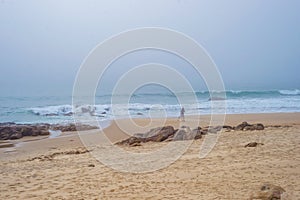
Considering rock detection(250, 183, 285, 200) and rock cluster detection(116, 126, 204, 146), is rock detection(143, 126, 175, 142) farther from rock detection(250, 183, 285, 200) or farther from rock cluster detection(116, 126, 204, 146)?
rock detection(250, 183, 285, 200)

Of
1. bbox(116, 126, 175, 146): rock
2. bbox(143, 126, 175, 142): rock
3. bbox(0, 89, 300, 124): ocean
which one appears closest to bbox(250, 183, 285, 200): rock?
bbox(116, 126, 175, 146): rock

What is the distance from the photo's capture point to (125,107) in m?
27.9

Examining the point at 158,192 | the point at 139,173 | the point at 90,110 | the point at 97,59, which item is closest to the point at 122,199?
the point at 158,192

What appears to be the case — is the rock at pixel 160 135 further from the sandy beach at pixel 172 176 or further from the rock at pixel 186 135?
the sandy beach at pixel 172 176

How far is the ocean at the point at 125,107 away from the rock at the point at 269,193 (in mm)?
13595

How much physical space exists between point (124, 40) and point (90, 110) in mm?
16791

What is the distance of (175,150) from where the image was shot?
9.02 metres

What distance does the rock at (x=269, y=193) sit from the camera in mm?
4848

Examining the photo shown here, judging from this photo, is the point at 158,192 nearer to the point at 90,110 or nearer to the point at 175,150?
the point at 175,150

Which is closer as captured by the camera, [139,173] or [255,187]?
[255,187]

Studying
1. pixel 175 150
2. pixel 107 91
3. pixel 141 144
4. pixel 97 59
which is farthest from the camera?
pixel 107 91

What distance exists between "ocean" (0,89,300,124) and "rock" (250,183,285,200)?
535 inches

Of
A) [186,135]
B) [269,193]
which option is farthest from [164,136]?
[269,193]

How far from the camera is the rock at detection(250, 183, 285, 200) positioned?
4848 millimetres
